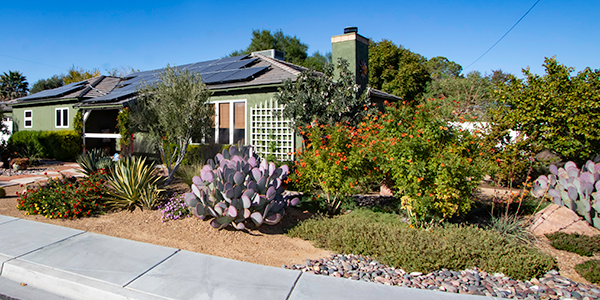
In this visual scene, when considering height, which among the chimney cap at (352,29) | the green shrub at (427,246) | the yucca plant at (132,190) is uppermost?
the chimney cap at (352,29)

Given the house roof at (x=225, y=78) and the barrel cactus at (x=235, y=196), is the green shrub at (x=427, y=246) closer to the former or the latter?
the barrel cactus at (x=235, y=196)

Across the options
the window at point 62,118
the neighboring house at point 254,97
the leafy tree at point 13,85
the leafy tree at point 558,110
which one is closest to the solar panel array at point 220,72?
the neighboring house at point 254,97

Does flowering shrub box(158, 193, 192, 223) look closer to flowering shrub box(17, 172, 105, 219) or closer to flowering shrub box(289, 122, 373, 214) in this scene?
flowering shrub box(17, 172, 105, 219)

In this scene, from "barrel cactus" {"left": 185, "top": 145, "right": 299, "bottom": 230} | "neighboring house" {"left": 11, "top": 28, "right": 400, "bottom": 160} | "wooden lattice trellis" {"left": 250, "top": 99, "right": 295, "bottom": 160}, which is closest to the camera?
"barrel cactus" {"left": 185, "top": 145, "right": 299, "bottom": 230}

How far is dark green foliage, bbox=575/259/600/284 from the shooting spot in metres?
4.59

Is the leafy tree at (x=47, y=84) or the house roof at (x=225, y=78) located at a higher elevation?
the leafy tree at (x=47, y=84)

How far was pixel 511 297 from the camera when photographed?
158 inches

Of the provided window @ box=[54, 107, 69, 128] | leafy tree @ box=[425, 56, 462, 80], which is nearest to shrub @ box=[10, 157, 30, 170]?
window @ box=[54, 107, 69, 128]

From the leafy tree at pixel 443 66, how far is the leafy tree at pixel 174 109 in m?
32.4

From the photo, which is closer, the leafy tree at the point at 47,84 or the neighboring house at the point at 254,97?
the neighboring house at the point at 254,97

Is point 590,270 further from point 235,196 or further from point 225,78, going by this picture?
point 225,78

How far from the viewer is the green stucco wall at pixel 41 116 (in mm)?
17183

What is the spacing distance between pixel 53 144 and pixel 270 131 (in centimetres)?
1086

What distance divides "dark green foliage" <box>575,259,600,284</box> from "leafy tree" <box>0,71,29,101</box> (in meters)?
53.7
